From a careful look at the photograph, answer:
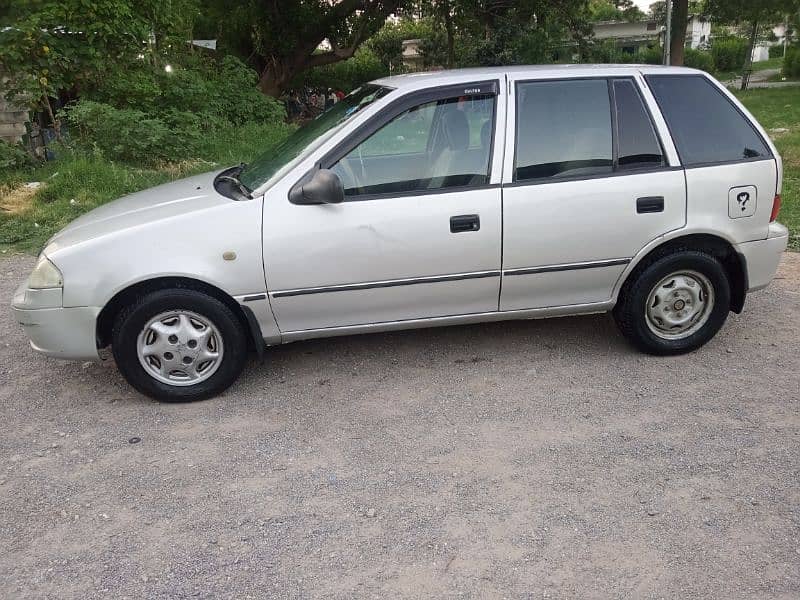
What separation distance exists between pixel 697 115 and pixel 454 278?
1.79 meters

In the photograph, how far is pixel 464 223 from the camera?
13.3ft

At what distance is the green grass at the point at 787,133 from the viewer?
26.1 ft

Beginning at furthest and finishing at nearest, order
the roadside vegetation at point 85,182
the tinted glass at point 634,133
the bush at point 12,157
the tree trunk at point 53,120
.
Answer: the tree trunk at point 53,120 → the bush at point 12,157 → the roadside vegetation at point 85,182 → the tinted glass at point 634,133

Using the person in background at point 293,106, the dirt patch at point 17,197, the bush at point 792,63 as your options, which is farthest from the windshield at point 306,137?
the bush at point 792,63

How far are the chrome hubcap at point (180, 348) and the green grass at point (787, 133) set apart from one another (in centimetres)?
551

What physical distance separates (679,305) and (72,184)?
26.2 feet

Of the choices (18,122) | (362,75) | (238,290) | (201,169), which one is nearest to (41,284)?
(238,290)

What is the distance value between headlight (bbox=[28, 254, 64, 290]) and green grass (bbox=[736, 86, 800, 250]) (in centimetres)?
622

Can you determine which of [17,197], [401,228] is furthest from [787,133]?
[17,197]

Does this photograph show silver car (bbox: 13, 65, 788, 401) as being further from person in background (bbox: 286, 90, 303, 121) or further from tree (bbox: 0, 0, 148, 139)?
person in background (bbox: 286, 90, 303, 121)

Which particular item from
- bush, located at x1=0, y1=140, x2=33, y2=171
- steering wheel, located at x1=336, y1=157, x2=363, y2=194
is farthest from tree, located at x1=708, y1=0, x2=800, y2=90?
steering wheel, located at x1=336, y1=157, x2=363, y2=194

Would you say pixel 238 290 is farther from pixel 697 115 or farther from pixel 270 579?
pixel 697 115

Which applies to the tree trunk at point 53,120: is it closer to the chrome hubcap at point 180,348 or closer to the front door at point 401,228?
the chrome hubcap at point 180,348

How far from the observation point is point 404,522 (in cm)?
308
